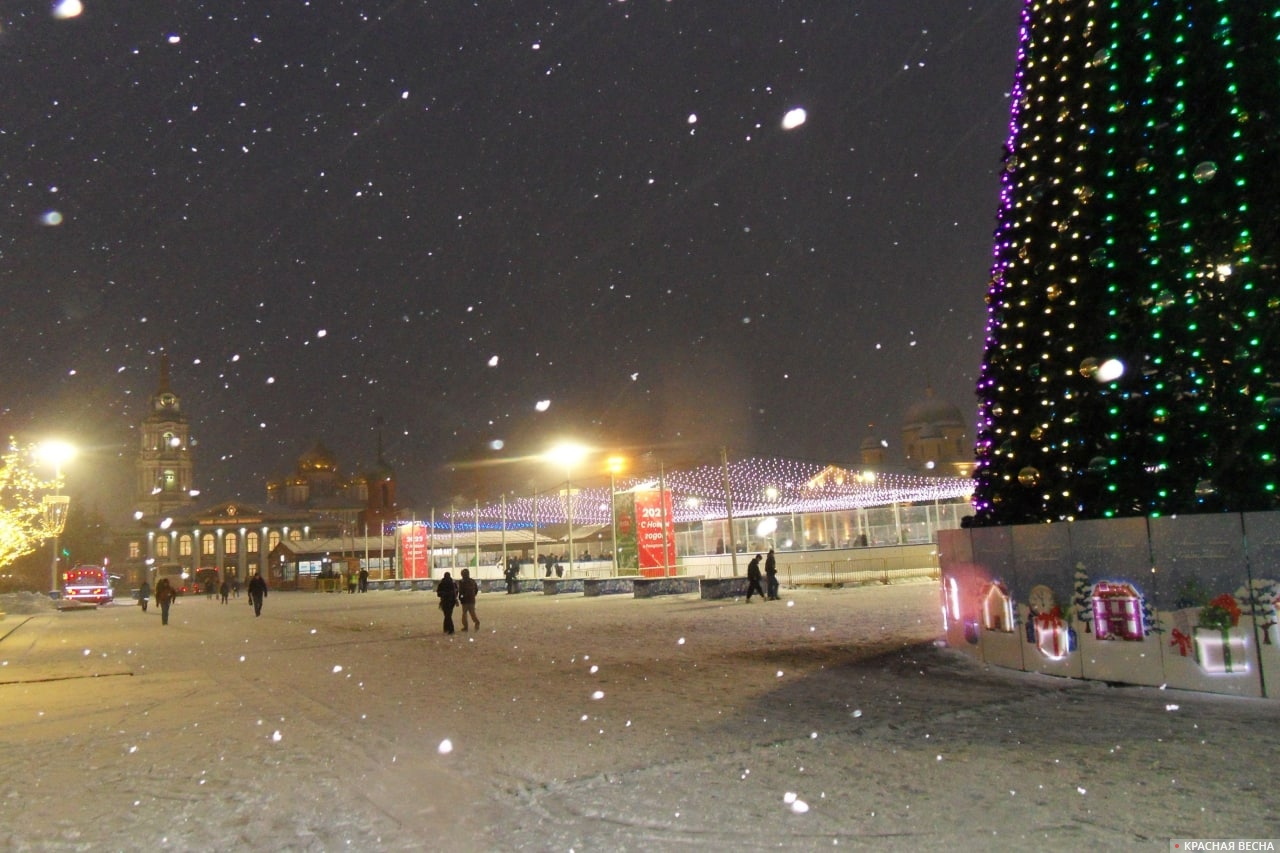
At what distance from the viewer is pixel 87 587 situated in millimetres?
49500

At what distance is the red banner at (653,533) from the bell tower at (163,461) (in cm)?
9747

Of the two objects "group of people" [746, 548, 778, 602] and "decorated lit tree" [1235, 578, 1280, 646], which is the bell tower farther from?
"decorated lit tree" [1235, 578, 1280, 646]

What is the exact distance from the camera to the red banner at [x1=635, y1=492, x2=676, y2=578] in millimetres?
32344

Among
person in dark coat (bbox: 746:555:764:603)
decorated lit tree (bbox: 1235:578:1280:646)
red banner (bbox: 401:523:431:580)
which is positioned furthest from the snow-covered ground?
red banner (bbox: 401:523:431:580)

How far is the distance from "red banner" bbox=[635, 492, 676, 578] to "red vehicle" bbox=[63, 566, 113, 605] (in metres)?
32.7

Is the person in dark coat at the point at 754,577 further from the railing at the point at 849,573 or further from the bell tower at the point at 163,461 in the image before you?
the bell tower at the point at 163,461

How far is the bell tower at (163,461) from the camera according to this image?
11575 centimetres

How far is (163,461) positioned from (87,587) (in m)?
74.9

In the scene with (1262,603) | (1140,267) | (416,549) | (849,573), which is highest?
(1140,267)

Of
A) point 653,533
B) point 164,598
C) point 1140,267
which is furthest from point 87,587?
point 1140,267

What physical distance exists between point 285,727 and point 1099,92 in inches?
417

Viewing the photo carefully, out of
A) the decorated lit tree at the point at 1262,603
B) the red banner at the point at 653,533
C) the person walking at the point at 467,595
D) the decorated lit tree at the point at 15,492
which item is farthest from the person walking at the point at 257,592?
the decorated lit tree at the point at 1262,603

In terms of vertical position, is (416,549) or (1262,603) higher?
(416,549)

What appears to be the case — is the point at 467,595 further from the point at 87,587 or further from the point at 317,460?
the point at 317,460
